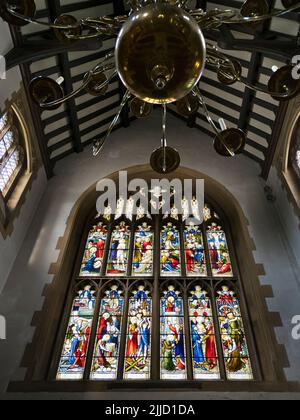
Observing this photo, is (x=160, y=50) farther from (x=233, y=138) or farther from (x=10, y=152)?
(x=10, y=152)

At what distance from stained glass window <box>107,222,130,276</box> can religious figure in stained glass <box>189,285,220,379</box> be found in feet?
3.92

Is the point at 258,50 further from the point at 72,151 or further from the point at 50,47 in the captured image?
the point at 72,151

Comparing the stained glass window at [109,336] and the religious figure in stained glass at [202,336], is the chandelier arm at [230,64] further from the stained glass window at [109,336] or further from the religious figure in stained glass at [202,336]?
the stained glass window at [109,336]

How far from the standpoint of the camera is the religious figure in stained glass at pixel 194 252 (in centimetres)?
610

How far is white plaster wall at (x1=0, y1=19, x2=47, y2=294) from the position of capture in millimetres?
5082

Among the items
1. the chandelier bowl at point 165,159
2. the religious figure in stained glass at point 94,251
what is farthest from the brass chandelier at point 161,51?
the religious figure in stained glass at point 94,251

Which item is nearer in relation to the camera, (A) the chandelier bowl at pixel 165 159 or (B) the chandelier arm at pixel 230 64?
(B) the chandelier arm at pixel 230 64

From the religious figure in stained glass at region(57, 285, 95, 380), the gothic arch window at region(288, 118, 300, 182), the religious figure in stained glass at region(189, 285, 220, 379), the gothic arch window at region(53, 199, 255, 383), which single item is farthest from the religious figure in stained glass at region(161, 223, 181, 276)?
the gothic arch window at region(288, 118, 300, 182)

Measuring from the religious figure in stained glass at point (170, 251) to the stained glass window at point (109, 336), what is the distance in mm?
848

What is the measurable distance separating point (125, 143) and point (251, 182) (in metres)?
2.72

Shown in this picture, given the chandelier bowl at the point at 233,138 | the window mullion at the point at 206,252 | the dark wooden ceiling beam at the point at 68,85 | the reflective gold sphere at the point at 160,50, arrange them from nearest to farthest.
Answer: the reflective gold sphere at the point at 160,50, the chandelier bowl at the point at 233,138, the dark wooden ceiling beam at the point at 68,85, the window mullion at the point at 206,252
